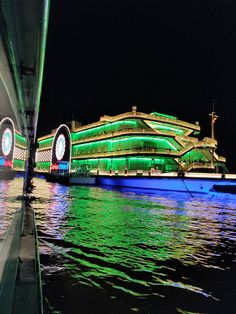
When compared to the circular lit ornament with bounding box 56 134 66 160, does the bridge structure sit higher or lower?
lower

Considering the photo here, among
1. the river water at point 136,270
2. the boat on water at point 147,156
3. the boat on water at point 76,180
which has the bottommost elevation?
the river water at point 136,270

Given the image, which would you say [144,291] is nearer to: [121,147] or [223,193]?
[223,193]

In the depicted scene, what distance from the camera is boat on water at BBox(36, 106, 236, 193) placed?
44.5 meters

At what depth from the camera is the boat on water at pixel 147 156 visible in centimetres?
4453

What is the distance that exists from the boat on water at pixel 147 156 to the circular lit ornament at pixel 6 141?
14.4 m

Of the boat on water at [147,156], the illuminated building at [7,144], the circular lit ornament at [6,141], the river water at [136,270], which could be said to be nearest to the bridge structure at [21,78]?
the river water at [136,270]

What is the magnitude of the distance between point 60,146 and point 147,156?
29.0 metres

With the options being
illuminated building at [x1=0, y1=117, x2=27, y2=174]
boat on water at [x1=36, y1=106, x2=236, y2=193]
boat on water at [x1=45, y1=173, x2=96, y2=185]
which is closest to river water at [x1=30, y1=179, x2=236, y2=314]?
boat on water at [x1=36, y1=106, x2=236, y2=193]

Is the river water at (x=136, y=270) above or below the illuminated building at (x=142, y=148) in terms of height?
below

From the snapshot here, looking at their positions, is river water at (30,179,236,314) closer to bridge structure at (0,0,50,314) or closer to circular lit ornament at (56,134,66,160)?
bridge structure at (0,0,50,314)

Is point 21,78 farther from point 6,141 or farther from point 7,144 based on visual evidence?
point 6,141

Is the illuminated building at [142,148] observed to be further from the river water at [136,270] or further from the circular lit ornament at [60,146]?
the river water at [136,270]

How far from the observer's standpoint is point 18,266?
17.5 feet

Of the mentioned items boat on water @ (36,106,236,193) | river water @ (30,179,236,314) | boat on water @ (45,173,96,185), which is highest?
boat on water @ (36,106,236,193)
